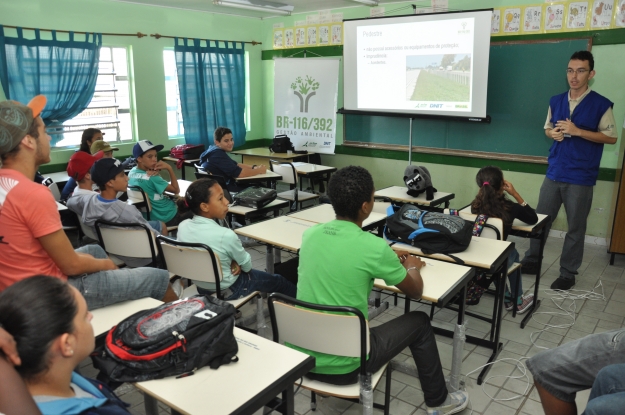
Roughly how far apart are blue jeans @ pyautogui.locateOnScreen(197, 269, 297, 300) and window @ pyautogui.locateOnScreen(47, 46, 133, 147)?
410cm

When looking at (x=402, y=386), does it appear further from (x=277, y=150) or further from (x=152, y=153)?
(x=277, y=150)

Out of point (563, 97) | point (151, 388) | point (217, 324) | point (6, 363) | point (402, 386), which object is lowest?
point (402, 386)

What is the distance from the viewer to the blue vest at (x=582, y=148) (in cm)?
384

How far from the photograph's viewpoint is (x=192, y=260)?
2475 mm

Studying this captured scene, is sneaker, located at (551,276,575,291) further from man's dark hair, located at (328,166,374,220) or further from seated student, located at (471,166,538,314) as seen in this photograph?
man's dark hair, located at (328,166,374,220)

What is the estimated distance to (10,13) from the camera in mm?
5012

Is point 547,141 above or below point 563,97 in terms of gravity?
below

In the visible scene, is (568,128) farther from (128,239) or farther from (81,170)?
(81,170)

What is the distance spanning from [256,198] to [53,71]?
321 cm

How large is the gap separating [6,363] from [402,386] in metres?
2.00

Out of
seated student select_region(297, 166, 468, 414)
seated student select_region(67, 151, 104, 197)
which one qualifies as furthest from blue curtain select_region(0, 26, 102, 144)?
seated student select_region(297, 166, 468, 414)

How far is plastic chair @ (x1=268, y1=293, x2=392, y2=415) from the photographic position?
1735mm

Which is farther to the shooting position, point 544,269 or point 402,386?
point 544,269

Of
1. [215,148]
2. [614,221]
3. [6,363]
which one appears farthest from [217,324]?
[614,221]
